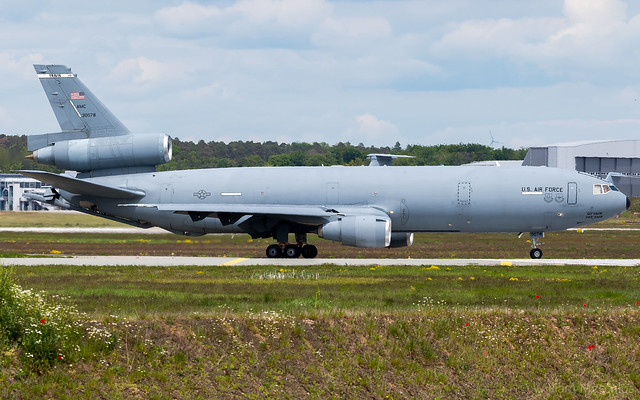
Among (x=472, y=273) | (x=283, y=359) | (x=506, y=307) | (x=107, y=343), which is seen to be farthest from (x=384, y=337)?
(x=472, y=273)

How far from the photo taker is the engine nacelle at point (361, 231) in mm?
40938

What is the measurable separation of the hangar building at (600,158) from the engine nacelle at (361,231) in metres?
88.1

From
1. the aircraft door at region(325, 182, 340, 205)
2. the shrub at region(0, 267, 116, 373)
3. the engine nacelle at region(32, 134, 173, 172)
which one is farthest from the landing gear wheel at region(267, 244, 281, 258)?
the shrub at region(0, 267, 116, 373)

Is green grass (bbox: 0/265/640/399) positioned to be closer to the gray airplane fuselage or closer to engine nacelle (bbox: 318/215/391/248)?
engine nacelle (bbox: 318/215/391/248)

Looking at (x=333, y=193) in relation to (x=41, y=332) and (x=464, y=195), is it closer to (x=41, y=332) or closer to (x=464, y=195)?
(x=464, y=195)

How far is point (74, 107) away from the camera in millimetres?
46719

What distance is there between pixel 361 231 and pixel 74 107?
17796mm

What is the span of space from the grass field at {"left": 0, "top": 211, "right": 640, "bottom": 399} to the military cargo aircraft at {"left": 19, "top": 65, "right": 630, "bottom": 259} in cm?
1419

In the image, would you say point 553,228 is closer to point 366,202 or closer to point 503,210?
point 503,210

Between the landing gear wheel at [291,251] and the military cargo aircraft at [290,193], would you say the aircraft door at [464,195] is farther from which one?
the landing gear wheel at [291,251]

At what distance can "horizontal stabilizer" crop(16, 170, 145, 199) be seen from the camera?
43.0 m

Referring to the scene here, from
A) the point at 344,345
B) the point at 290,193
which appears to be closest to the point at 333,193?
the point at 290,193

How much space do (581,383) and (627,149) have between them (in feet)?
390

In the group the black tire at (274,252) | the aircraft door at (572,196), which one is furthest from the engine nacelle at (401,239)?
the aircraft door at (572,196)
